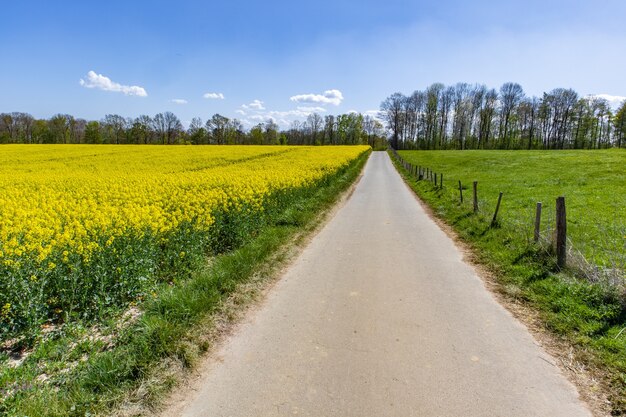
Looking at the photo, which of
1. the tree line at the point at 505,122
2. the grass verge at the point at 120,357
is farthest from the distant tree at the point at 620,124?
the grass verge at the point at 120,357

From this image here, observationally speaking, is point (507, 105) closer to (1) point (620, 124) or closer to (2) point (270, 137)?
(1) point (620, 124)

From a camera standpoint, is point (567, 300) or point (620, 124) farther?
point (620, 124)

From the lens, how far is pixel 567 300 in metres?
5.75

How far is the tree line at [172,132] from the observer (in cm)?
9306

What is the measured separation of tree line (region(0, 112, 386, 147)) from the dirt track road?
102193mm

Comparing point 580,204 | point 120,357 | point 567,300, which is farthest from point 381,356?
point 580,204

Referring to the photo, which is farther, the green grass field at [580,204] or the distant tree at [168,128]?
the distant tree at [168,128]

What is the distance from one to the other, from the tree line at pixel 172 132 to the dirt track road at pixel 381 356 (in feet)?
335

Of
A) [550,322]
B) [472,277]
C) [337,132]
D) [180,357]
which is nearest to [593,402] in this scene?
[550,322]

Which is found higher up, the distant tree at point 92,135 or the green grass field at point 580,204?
the distant tree at point 92,135

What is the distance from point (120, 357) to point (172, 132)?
→ 11312cm

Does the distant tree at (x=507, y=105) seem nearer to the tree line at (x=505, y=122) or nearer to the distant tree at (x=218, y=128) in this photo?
the tree line at (x=505, y=122)

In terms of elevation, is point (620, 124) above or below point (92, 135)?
above

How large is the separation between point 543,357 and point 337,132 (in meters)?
118
